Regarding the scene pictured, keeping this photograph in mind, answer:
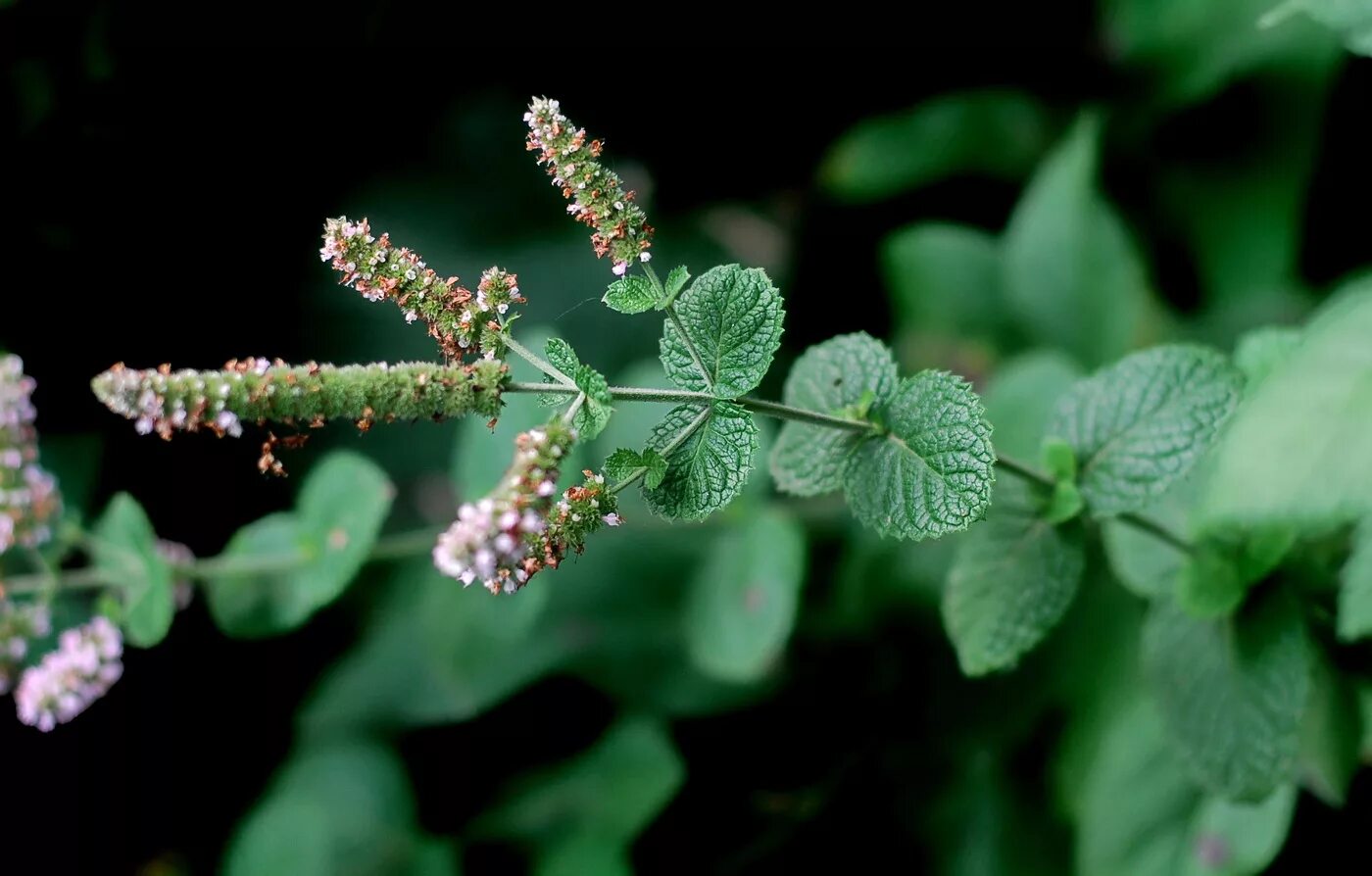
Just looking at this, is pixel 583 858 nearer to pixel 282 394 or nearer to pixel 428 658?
pixel 428 658

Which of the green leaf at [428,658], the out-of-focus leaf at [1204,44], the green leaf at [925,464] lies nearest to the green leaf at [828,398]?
the green leaf at [925,464]

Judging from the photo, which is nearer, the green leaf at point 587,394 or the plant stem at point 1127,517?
the green leaf at point 587,394

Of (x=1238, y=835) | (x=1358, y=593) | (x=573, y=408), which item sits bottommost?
(x=1238, y=835)

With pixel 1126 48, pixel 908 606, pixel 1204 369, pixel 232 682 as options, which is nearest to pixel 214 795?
pixel 232 682

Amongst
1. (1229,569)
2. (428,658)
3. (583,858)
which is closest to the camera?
(1229,569)

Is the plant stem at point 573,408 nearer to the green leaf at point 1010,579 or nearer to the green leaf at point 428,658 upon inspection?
the green leaf at point 1010,579

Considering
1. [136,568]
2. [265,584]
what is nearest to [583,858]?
[265,584]

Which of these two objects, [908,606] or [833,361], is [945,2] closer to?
[908,606]

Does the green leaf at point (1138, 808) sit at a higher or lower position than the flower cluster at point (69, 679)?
lower
